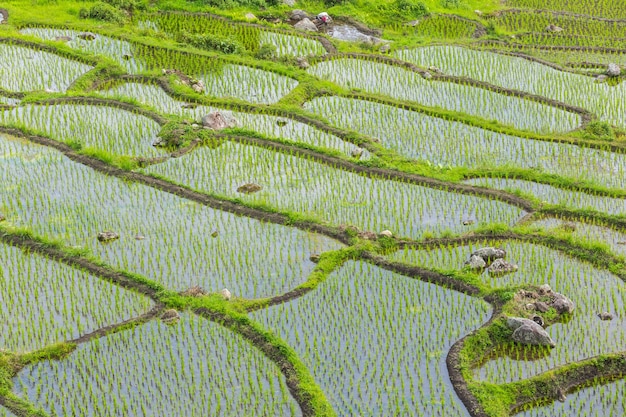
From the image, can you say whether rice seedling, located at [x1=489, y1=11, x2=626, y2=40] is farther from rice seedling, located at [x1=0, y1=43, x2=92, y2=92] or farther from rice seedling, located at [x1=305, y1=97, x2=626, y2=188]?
rice seedling, located at [x1=0, y1=43, x2=92, y2=92]

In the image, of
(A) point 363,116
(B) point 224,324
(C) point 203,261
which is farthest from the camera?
(A) point 363,116

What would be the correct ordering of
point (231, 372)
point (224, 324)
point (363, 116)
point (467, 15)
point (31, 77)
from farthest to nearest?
point (467, 15), point (31, 77), point (363, 116), point (224, 324), point (231, 372)

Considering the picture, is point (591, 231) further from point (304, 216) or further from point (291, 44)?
point (291, 44)

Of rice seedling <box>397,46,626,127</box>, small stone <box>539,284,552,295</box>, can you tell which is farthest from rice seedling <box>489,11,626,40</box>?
small stone <box>539,284,552,295</box>

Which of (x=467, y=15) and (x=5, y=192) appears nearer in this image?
(x=5, y=192)

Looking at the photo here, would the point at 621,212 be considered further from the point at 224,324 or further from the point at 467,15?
the point at 467,15

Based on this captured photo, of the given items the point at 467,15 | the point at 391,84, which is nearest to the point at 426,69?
the point at 391,84
